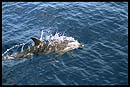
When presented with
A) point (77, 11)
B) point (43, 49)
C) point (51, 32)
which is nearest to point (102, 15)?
point (77, 11)

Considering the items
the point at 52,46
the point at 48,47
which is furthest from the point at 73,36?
the point at 48,47

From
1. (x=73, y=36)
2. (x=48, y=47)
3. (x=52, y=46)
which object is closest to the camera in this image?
(x=48, y=47)

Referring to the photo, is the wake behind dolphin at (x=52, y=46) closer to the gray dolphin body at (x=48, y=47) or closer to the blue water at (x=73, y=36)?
the gray dolphin body at (x=48, y=47)

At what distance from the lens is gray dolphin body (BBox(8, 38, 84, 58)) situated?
16953 millimetres

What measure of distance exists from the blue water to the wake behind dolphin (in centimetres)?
47

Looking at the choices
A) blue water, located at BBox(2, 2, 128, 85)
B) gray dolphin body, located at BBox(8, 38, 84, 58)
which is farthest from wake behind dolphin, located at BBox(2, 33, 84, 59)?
blue water, located at BBox(2, 2, 128, 85)

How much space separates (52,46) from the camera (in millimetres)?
17594

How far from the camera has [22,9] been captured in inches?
917

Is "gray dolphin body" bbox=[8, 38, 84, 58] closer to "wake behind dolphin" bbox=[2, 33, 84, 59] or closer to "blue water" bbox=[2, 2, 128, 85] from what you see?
"wake behind dolphin" bbox=[2, 33, 84, 59]

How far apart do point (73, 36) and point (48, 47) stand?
2715mm

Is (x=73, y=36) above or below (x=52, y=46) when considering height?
above

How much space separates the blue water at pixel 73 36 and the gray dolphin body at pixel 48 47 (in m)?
0.47

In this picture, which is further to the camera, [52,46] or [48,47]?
[52,46]

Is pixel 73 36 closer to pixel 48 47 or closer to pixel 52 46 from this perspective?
pixel 52 46
